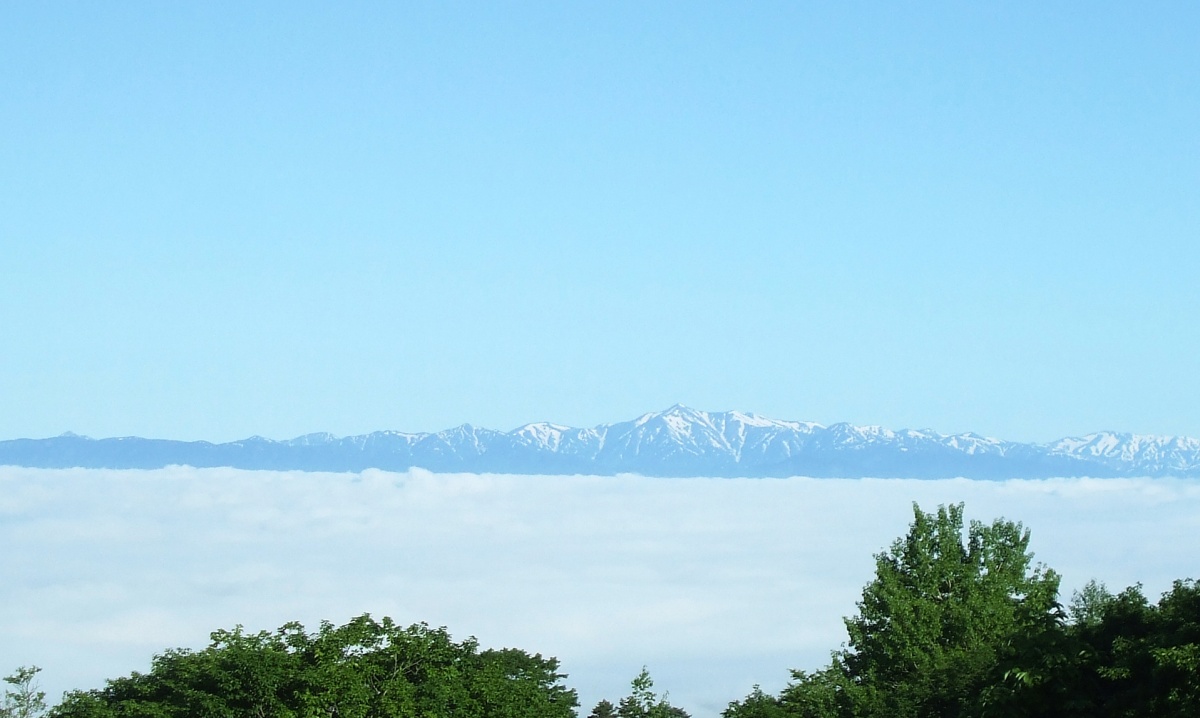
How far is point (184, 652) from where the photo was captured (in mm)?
57094

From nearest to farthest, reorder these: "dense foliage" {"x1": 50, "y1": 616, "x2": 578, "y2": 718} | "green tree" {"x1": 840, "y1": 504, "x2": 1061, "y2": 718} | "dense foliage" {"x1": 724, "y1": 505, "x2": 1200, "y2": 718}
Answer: "dense foliage" {"x1": 724, "y1": 505, "x2": 1200, "y2": 718}
"dense foliage" {"x1": 50, "y1": 616, "x2": 578, "y2": 718}
"green tree" {"x1": 840, "y1": 504, "x2": 1061, "y2": 718}

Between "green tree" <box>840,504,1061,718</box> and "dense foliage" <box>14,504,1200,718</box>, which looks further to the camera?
"green tree" <box>840,504,1061,718</box>

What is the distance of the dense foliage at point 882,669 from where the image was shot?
141 feet

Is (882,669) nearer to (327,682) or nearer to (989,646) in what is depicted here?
(989,646)

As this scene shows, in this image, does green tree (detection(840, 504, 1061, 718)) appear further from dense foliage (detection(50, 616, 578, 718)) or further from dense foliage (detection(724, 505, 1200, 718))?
dense foliage (detection(50, 616, 578, 718))

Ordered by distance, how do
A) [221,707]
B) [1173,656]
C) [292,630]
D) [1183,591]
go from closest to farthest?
[1173,656] < [1183,591] < [221,707] < [292,630]

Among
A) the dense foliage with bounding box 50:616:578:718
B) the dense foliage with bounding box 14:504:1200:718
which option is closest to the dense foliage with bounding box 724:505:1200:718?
the dense foliage with bounding box 14:504:1200:718

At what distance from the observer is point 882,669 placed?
238 ft

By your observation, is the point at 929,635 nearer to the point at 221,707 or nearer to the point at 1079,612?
the point at 1079,612

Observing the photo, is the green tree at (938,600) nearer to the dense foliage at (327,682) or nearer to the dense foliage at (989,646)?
the dense foliage at (989,646)

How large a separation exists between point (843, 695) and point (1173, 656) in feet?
87.3

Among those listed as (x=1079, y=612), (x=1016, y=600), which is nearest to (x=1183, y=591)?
(x=1079, y=612)

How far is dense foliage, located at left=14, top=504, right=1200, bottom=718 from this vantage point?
141ft

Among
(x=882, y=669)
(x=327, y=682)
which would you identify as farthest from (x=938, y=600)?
(x=327, y=682)
